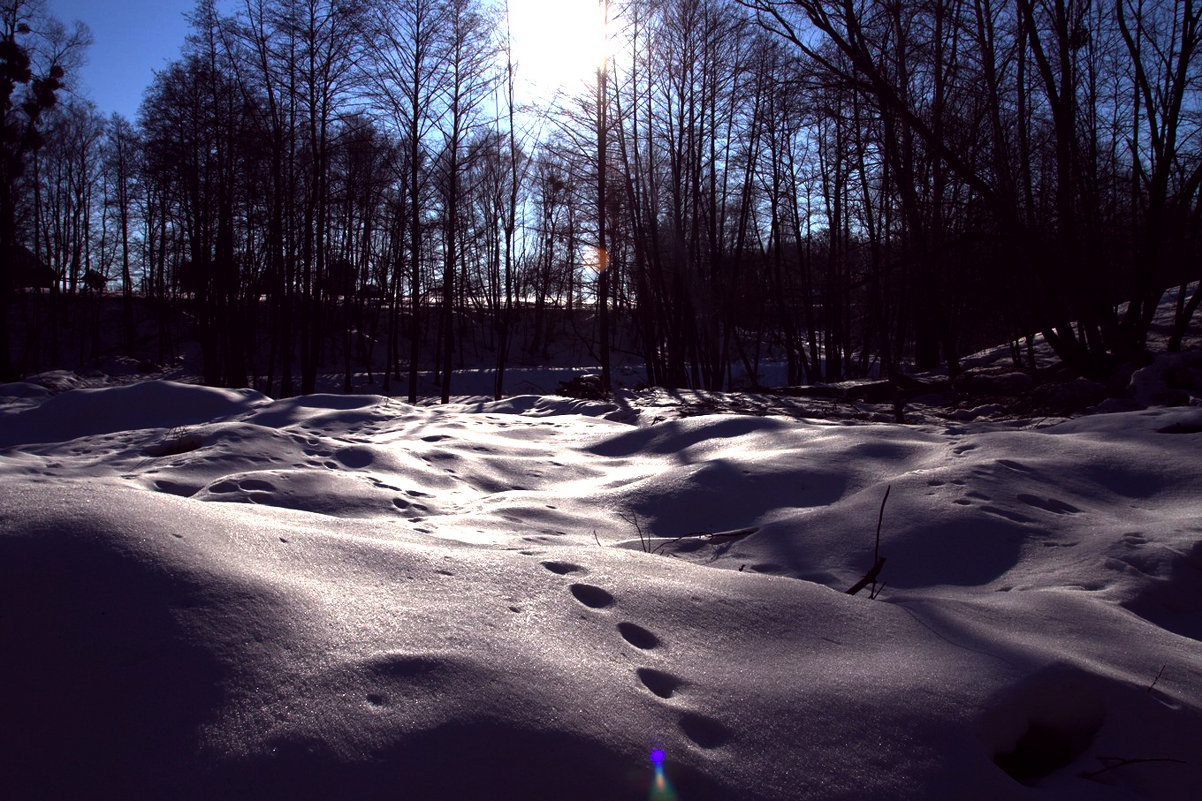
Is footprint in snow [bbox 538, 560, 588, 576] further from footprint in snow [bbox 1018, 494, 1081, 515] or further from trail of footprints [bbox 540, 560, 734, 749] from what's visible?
footprint in snow [bbox 1018, 494, 1081, 515]

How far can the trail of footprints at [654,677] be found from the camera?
1.36m

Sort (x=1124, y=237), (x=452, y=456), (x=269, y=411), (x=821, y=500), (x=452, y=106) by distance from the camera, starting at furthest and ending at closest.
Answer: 1. (x=452, y=106)
2. (x=1124, y=237)
3. (x=269, y=411)
4. (x=452, y=456)
5. (x=821, y=500)

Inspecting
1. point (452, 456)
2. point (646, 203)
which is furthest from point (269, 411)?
point (646, 203)

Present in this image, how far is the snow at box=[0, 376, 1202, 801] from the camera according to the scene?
1.23m

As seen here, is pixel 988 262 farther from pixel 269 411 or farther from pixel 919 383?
pixel 269 411

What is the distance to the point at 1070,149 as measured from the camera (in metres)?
7.77

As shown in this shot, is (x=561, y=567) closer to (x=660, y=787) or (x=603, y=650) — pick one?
(x=603, y=650)

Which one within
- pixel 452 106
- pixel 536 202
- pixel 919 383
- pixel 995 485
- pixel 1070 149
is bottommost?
pixel 995 485

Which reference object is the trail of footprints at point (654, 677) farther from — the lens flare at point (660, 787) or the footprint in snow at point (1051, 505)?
the footprint in snow at point (1051, 505)

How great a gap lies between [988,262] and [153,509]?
917 cm

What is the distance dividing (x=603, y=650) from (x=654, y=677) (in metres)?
0.14

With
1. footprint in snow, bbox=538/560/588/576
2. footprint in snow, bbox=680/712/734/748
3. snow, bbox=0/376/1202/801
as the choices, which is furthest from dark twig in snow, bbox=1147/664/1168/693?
footprint in snow, bbox=538/560/588/576

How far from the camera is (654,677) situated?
1.56 meters

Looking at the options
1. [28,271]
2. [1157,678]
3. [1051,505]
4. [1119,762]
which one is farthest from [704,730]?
[28,271]
